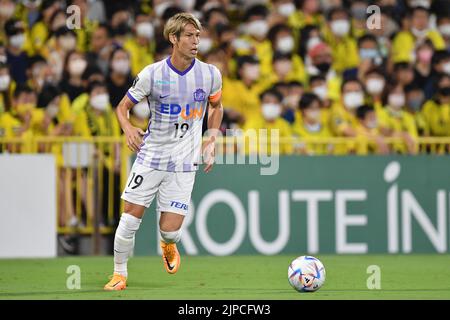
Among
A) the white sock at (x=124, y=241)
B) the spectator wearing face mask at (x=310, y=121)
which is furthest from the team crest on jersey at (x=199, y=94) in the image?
the spectator wearing face mask at (x=310, y=121)

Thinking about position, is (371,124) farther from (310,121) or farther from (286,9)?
(286,9)

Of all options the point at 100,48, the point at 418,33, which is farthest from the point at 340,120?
the point at 100,48

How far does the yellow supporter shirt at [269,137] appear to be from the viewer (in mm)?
15250

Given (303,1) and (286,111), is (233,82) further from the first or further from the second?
(303,1)

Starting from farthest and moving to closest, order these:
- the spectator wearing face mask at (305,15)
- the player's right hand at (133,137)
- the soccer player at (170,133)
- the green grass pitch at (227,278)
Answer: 1. the spectator wearing face mask at (305,15)
2. the soccer player at (170,133)
3. the player's right hand at (133,137)
4. the green grass pitch at (227,278)

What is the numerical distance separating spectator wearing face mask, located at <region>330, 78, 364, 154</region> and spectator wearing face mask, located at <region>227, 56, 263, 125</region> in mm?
1152

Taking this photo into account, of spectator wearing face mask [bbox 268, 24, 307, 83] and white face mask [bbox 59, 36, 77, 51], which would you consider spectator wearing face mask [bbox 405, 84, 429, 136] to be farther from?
white face mask [bbox 59, 36, 77, 51]

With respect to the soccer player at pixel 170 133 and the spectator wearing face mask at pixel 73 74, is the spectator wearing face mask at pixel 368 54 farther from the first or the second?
the soccer player at pixel 170 133

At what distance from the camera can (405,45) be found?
60.6ft

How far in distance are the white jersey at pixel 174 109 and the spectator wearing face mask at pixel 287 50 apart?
655 centimetres

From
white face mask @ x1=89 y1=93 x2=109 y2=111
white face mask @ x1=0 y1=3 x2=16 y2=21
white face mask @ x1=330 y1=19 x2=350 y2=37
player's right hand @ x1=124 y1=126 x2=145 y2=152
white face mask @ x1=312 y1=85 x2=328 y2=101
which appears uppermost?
white face mask @ x1=0 y1=3 x2=16 y2=21

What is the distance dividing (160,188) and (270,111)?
5619 millimetres

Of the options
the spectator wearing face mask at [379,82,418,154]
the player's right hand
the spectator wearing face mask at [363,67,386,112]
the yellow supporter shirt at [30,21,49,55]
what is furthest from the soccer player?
the yellow supporter shirt at [30,21,49,55]

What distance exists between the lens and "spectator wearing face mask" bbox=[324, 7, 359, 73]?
18.0 meters
